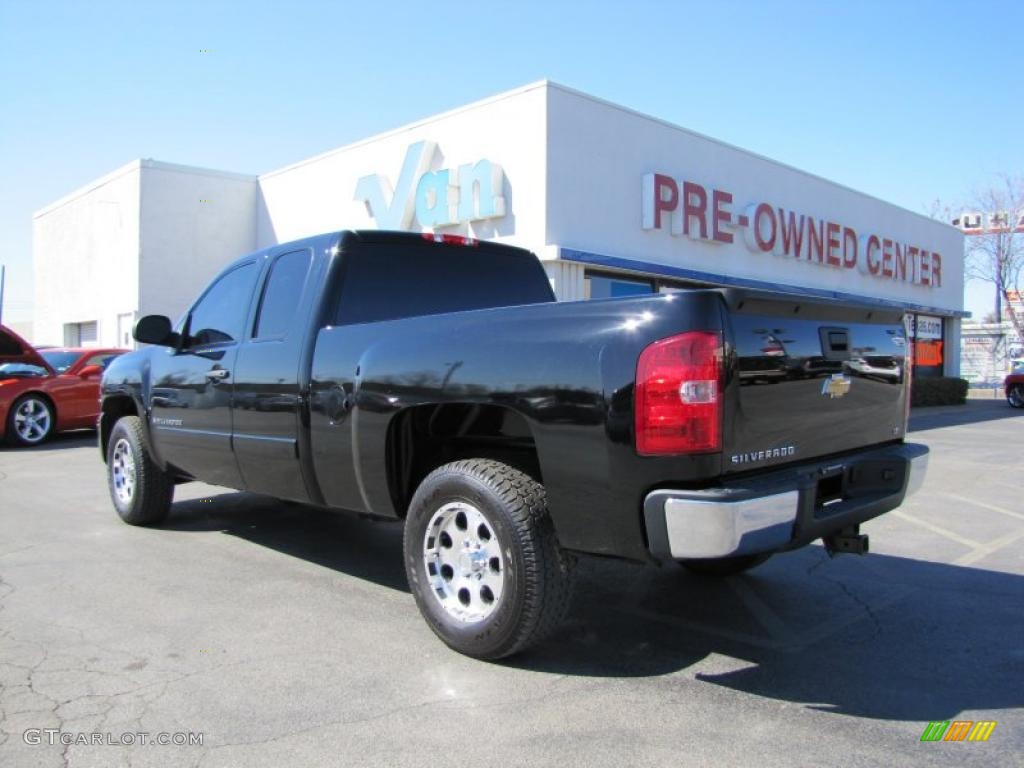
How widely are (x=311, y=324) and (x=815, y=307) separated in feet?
8.65

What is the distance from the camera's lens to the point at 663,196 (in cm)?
1599

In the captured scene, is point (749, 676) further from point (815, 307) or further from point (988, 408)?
point (988, 408)

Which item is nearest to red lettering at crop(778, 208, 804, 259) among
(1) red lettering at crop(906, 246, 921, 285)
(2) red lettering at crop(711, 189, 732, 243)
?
(2) red lettering at crop(711, 189, 732, 243)

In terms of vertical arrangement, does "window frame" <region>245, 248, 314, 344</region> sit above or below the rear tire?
above

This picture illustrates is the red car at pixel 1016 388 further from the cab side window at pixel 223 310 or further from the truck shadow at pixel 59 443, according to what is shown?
the cab side window at pixel 223 310

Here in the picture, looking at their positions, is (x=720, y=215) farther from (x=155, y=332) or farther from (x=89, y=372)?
(x=155, y=332)

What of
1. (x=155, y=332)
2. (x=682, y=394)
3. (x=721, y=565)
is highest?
(x=155, y=332)

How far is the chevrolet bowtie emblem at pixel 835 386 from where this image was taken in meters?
3.58

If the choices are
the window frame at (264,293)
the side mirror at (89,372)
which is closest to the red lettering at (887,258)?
→ the side mirror at (89,372)

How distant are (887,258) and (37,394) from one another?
22144 millimetres

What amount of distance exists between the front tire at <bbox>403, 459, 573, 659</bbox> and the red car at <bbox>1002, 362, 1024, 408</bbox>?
2528 cm

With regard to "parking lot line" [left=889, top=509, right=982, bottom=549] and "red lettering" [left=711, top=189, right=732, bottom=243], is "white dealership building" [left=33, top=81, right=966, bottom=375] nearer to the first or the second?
"red lettering" [left=711, top=189, right=732, bottom=243]

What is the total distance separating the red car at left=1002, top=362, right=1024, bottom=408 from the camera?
23.9m

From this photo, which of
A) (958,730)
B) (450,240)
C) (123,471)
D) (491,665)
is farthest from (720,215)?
(958,730)
